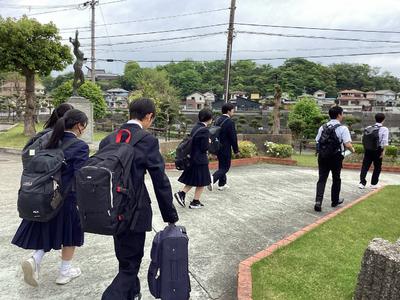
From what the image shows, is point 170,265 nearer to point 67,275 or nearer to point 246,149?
point 67,275

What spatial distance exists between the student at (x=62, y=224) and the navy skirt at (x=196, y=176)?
247cm

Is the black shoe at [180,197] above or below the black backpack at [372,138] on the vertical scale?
below

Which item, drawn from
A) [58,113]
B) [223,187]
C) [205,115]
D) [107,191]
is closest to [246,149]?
[223,187]

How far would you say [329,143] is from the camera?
229 inches

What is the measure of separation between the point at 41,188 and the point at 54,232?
0.51 metres

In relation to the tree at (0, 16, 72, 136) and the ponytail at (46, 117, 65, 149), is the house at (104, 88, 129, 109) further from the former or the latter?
the ponytail at (46, 117, 65, 149)

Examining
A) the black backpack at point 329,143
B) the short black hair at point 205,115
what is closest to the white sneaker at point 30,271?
the short black hair at point 205,115

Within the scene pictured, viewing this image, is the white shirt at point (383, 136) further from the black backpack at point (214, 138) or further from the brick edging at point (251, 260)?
the black backpack at point (214, 138)

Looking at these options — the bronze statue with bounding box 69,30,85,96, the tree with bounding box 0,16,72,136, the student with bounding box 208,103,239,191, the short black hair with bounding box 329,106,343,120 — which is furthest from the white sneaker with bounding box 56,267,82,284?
the tree with bounding box 0,16,72,136

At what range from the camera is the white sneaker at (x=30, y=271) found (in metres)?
3.22

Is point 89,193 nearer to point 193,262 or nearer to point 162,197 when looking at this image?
point 162,197

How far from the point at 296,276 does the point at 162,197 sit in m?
1.75

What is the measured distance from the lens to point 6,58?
50.3 feet

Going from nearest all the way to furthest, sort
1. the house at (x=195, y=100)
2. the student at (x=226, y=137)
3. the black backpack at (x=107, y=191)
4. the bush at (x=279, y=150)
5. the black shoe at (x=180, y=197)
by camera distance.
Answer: the black backpack at (x=107, y=191), the black shoe at (x=180, y=197), the student at (x=226, y=137), the bush at (x=279, y=150), the house at (x=195, y=100)
